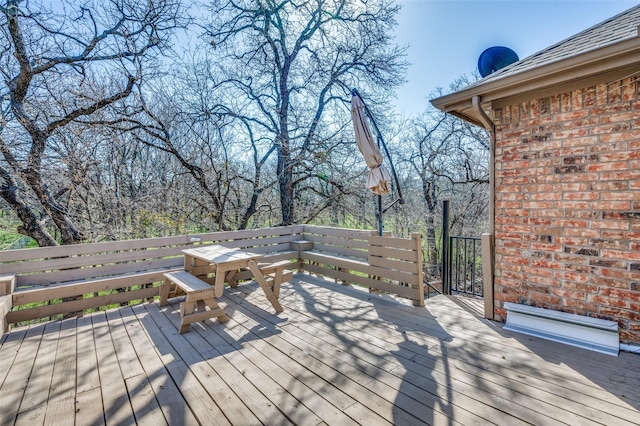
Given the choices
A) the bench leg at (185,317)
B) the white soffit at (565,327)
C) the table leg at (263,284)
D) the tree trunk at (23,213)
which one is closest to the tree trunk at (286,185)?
the table leg at (263,284)

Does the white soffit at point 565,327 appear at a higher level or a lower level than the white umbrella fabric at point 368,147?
lower

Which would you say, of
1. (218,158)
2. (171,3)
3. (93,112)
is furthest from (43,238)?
(171,3)

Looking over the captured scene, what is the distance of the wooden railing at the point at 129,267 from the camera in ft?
12.2

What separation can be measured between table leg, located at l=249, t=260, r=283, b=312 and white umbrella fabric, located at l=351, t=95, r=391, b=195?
1.85 m

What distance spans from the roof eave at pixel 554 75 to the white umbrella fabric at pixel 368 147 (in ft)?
3.15

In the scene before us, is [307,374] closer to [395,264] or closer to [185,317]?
[185,317]

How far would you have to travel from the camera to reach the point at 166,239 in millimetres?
4668

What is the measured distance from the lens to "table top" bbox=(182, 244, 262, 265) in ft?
12.0

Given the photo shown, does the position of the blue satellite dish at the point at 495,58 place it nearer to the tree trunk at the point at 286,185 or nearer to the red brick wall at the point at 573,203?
the red brick wall at the point at 573,203

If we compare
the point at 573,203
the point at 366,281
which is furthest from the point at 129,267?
the point at 573,203

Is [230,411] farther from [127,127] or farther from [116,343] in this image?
[127,127]

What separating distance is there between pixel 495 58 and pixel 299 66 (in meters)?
5.34

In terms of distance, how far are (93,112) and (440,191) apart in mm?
10477

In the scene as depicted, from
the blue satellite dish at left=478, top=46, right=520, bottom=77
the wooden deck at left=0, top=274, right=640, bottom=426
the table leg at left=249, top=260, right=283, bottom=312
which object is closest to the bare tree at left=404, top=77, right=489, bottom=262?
the blue satellite dish at left=478, top=46, right=520, bottom=77
